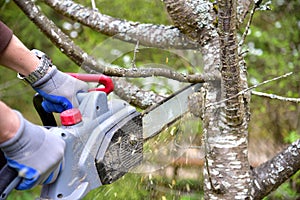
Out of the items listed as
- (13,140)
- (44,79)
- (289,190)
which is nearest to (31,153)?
(13,140)

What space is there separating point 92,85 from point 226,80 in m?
0.43

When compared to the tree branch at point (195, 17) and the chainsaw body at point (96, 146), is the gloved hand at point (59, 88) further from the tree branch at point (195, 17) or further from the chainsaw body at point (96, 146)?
the tree branch at point (195, 17)

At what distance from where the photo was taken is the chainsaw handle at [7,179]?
1.24 metres

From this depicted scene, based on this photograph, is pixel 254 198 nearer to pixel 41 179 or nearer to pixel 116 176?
pixel 116 176

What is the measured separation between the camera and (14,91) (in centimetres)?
389

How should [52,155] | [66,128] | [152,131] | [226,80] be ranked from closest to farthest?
1. [52,155]
2. [66,128]
3. [226,80]
4. [152,131]

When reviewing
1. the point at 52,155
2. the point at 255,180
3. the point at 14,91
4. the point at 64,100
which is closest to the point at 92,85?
the point at 64,100

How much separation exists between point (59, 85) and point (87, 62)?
0.82 ft

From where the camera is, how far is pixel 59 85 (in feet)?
4.86

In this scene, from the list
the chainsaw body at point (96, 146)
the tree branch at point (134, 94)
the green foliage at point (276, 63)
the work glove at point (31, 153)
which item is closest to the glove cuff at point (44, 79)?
the chainsaw body at point (96, 146)

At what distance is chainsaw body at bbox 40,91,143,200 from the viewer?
134cm

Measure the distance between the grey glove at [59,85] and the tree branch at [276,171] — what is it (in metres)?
0.71

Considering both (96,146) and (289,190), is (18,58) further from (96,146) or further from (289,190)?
(289,190)

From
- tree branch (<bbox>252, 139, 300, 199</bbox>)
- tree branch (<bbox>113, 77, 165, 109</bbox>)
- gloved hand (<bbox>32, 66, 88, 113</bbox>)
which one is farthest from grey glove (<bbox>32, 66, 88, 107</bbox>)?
tree branch (<bbox>252, 139, 300, 199</bbox>)
